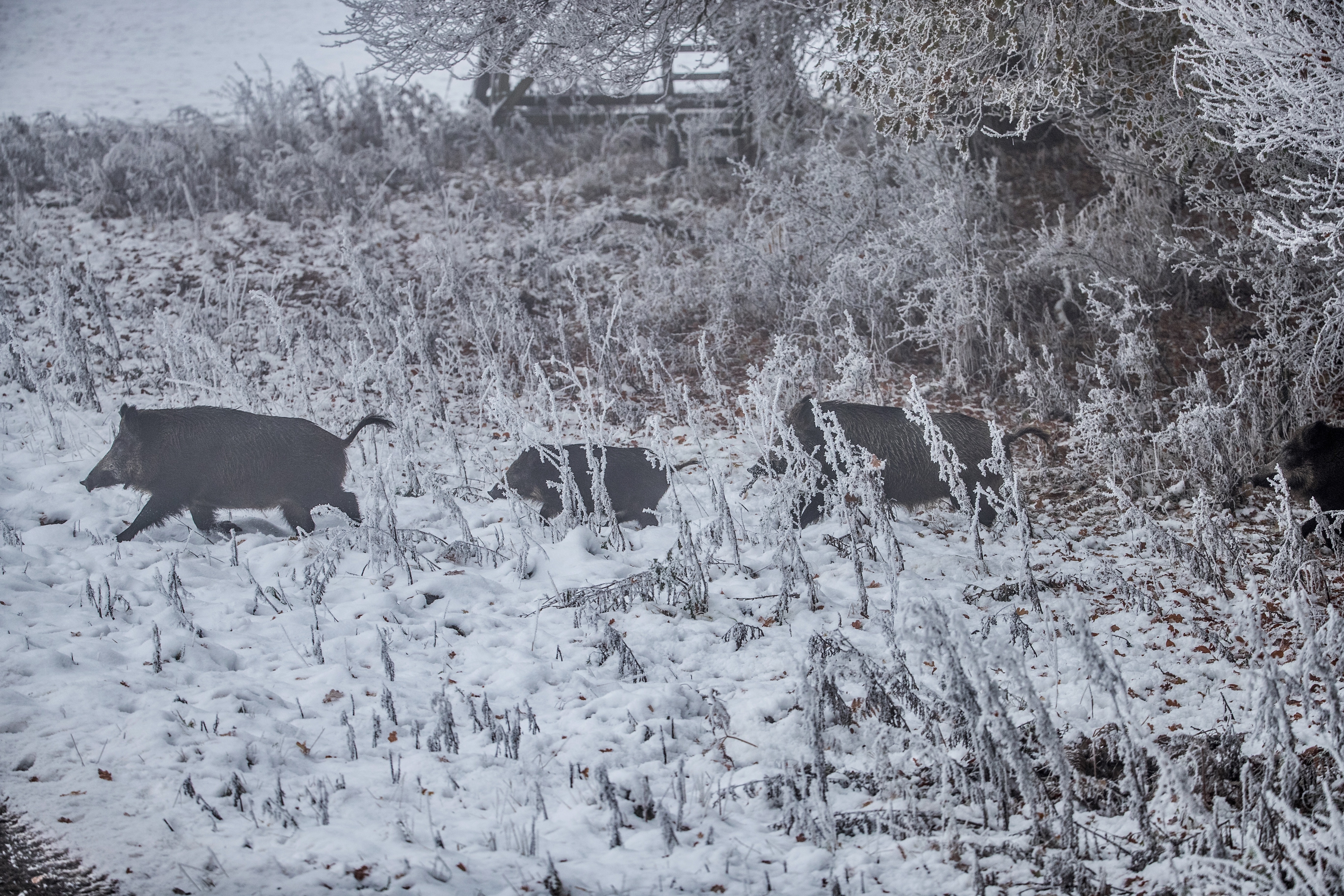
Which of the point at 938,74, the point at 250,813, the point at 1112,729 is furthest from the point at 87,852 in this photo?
the point at 938,74

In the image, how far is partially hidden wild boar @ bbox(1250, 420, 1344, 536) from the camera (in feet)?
16.1

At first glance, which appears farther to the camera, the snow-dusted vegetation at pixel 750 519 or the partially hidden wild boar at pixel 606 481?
the partially hidden wild boar at pixel 606 481

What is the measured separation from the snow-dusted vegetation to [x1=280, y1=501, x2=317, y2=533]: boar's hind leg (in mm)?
98

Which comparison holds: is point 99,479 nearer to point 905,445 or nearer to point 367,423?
point 367,423

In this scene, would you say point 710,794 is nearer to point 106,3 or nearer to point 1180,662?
point 1180,662

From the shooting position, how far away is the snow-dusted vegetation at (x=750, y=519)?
2635 millimetres

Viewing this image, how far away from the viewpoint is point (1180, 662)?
3727mm

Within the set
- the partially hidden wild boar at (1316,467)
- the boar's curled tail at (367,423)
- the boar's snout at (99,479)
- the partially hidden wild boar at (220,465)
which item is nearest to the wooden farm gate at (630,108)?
the boar's curled tail at (367,423)

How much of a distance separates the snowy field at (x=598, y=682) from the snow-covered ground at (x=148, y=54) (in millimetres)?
9615

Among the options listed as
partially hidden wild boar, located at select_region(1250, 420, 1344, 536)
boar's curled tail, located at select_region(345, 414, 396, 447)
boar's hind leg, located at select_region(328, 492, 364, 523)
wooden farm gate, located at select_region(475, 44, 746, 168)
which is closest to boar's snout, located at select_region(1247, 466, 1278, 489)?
partially hidden wild boar, located at select_region(1250, 420, 1344, 536)

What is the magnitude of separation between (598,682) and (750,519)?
1.92 m

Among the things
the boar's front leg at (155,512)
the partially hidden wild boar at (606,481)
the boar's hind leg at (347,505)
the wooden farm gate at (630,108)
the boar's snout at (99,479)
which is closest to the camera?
the boar's front leg at (155,512)

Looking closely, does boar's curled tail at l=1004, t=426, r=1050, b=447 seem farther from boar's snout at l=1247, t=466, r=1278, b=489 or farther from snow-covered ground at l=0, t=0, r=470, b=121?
snow-covered ground at l=0, t=0, r=470, b=121

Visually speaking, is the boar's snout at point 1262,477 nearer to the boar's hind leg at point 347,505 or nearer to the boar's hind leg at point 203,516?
the boar's hind leg at point 347,505
